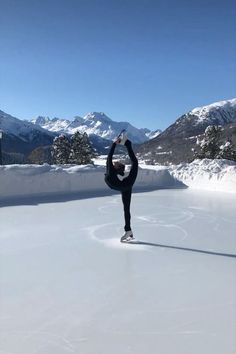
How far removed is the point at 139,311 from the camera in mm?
3078

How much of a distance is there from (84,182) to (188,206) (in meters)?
4.60

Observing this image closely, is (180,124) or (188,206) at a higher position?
(180,124)

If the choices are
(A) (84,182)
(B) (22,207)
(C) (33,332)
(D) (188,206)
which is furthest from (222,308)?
(A) (84,182)

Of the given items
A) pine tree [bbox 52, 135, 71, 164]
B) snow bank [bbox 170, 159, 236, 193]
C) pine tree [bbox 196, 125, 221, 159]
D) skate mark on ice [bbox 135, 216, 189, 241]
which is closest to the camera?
skate mark on ice [bbox 135, 216, 189, 241]

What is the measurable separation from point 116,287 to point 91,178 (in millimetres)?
9518

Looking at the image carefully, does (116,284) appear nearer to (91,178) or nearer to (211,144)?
(91,178)

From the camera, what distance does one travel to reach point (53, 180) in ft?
39.4

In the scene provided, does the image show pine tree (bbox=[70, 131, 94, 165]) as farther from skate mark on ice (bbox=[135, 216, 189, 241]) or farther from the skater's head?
the skater's head

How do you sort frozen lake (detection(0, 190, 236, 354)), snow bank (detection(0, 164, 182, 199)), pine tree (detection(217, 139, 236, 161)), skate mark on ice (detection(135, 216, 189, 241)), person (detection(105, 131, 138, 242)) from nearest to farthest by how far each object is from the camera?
frozen lake (detection(0, 190, 236, 354)), person (detection(105, 131, 138, 242)), skate mark on ice (detection(135, 216, 189, 241)), snow bank (detection(0, 164, 182, 199)), pine tree (detection(217, 139, 236, 161))

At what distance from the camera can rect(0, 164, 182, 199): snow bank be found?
428 inches

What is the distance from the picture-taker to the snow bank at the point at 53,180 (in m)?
10.9

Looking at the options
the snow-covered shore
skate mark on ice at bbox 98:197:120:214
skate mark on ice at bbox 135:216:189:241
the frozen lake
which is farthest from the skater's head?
the snow-covered shore

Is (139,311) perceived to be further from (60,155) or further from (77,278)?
(60,155)

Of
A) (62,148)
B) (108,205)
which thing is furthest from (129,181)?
(62,148)
